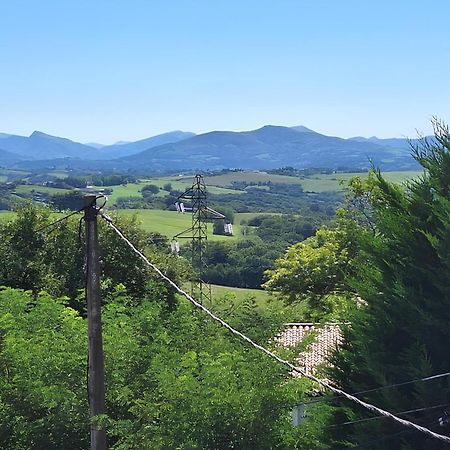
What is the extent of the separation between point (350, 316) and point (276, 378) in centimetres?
115

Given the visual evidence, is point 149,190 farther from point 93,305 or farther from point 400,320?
point 400,320

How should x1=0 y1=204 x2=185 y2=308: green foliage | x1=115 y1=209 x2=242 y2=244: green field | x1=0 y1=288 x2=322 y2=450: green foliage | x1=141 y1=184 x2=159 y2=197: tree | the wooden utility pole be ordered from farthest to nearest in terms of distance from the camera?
x1=141 y1=184 x2=159 y2=197: tree < x1=115 y1=209 x2=242 y2=244: green field < x1=0 y1=204 x2=185 y2=308: green foliage < x1=0 y1=288 x2=322 y2=450: green foliage < the wooden utility pole

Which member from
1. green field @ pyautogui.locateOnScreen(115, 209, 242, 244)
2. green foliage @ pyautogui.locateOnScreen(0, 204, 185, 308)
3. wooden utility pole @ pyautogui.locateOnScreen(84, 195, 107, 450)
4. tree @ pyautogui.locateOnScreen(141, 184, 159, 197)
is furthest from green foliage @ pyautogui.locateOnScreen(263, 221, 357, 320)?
tree @ pyautogui.locateOnScreen(141, 184, 159, 197)

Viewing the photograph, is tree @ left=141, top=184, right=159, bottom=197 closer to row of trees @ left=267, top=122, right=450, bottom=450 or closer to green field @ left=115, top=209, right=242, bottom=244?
green field @ left=115, top=209, right=242, bottom=244

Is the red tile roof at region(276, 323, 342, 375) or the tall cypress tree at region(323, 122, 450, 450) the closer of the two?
the tall cypress tree at region(323, 122, 450, 450)

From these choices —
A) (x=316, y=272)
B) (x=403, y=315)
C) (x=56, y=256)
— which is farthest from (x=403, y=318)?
→ (x=316, y=272)

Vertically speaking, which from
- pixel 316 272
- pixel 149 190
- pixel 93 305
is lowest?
pixel 316 272

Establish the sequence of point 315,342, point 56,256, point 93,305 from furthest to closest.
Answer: point 56,256 → point 315,342 → point 93,305

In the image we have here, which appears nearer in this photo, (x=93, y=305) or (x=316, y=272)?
(x=93, y=305)

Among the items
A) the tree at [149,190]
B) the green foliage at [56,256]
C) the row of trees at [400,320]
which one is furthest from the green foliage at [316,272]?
the tree at [149,190]

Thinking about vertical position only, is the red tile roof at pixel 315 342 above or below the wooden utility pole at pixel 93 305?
below

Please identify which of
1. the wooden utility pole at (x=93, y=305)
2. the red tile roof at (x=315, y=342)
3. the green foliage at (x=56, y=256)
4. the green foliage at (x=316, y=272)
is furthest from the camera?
the green foliage at (x=316, y=272)

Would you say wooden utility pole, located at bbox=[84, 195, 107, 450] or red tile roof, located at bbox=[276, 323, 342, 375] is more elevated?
wooden utility pole, located at bbox=[84, 195, 107, 450]

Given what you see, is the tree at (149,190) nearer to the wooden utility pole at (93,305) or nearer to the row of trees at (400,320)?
the row of trees at (400,320)
